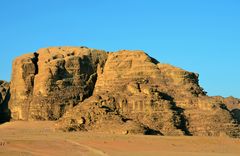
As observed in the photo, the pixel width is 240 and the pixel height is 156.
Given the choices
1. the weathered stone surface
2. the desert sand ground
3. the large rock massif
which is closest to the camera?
the desert sand ground

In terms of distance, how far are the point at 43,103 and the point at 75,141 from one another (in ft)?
60.0

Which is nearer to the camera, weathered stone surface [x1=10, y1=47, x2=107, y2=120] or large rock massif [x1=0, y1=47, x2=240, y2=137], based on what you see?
large rock massif [x1=0, y1=47, x2=240, y2=137]

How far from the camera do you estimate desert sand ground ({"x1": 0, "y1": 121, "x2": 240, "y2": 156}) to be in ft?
107

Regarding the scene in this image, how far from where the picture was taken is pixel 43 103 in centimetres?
5678

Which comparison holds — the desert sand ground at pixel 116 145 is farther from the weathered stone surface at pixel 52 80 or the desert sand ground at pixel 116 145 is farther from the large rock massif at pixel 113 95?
the weathered stone surface at pixel 52 80

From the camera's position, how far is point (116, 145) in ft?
122

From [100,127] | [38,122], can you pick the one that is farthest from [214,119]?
[38,122]

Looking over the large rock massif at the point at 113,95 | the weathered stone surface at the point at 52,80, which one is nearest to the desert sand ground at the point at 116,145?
the large rock massif at the point at 113,95

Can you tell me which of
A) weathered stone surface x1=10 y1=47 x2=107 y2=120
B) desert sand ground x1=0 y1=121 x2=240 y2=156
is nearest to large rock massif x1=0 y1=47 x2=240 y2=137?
weathered stone surface x1=10 y1=47 x2=107 y2=120

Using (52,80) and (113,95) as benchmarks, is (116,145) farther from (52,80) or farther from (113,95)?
(52,80)

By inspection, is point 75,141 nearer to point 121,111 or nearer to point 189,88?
point 121,111

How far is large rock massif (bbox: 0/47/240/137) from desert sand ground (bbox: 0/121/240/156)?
3402 millimetres

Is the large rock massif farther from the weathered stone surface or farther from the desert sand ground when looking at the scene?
the desert sand ground

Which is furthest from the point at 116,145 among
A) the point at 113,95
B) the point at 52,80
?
the point at 52,80
